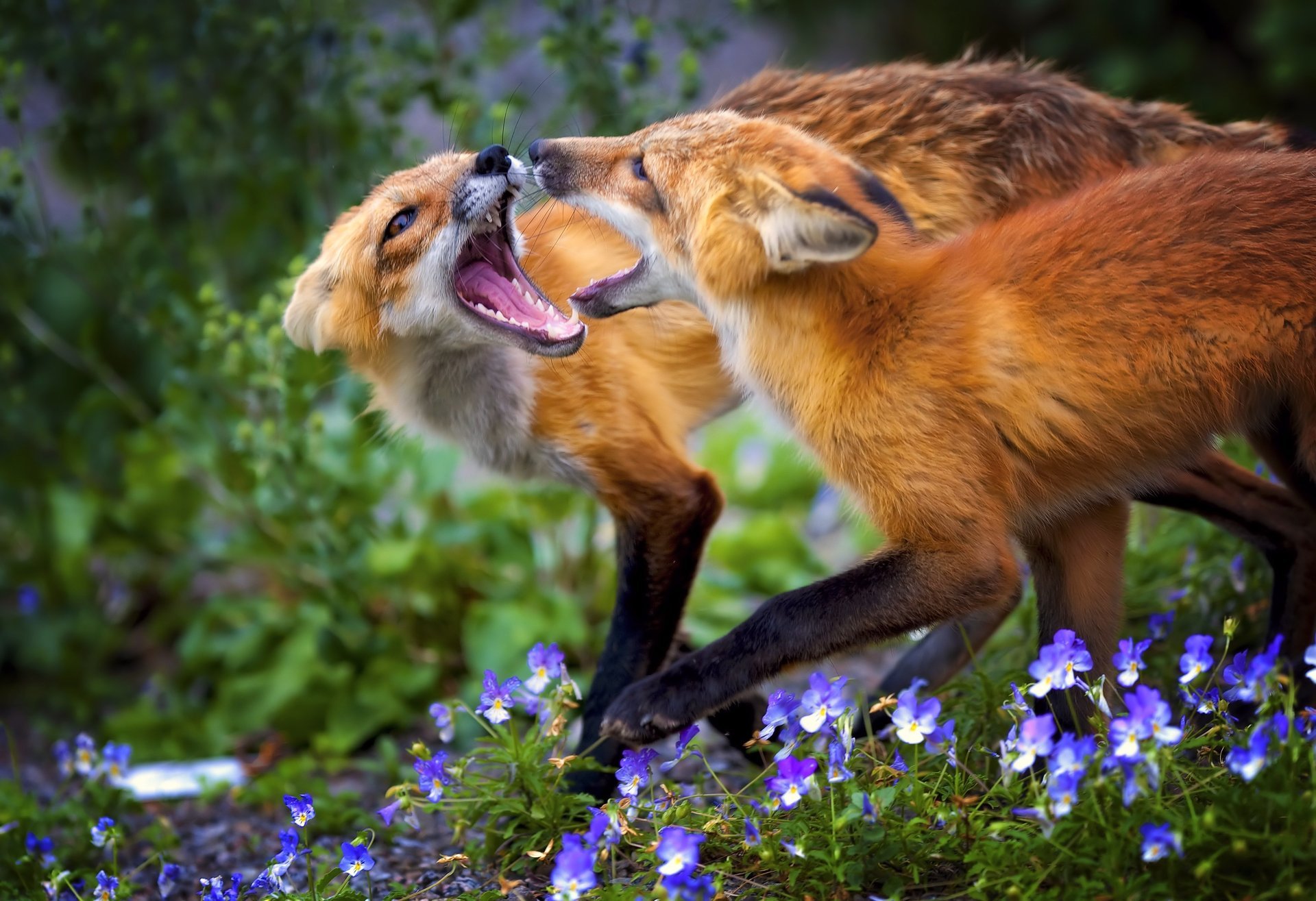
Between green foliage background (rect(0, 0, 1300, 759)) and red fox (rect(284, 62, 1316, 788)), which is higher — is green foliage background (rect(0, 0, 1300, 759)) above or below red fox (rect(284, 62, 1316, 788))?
above

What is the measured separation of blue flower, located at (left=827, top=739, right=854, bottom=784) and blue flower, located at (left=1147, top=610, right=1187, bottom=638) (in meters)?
1.18

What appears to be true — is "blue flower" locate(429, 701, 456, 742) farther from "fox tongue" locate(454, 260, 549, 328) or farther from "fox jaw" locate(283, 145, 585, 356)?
"fox tongue" locate(454, 260, 549, 328)

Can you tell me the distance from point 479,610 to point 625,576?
1196 millimetres

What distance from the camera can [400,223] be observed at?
3393mm

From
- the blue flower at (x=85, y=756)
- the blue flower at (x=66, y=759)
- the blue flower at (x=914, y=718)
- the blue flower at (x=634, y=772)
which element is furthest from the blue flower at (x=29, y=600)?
the blue flower at (x=914, y=718)

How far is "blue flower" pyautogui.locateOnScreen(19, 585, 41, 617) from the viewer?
4.90m

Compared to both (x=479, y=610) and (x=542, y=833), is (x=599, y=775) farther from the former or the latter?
(x=479, y=610)

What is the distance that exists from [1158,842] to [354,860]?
1477 mm

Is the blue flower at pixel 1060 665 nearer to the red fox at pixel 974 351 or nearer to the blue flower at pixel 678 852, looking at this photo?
the red fox at pixel 974 351

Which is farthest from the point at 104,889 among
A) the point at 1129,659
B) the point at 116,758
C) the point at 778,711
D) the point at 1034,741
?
the point at 1129,659

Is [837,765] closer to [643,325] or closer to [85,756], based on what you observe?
[643,325]

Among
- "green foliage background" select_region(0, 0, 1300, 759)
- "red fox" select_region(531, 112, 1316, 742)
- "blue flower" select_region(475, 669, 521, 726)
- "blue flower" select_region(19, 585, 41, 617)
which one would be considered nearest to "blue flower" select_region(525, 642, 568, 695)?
"blue flower" select_region(475, 669, 521, 726)

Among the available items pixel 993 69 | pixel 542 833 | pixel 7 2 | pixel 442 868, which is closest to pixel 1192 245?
pixel 993 69

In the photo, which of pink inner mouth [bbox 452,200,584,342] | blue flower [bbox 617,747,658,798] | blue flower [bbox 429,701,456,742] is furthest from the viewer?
pink inner mouth [bbox 452,200,584,342]
